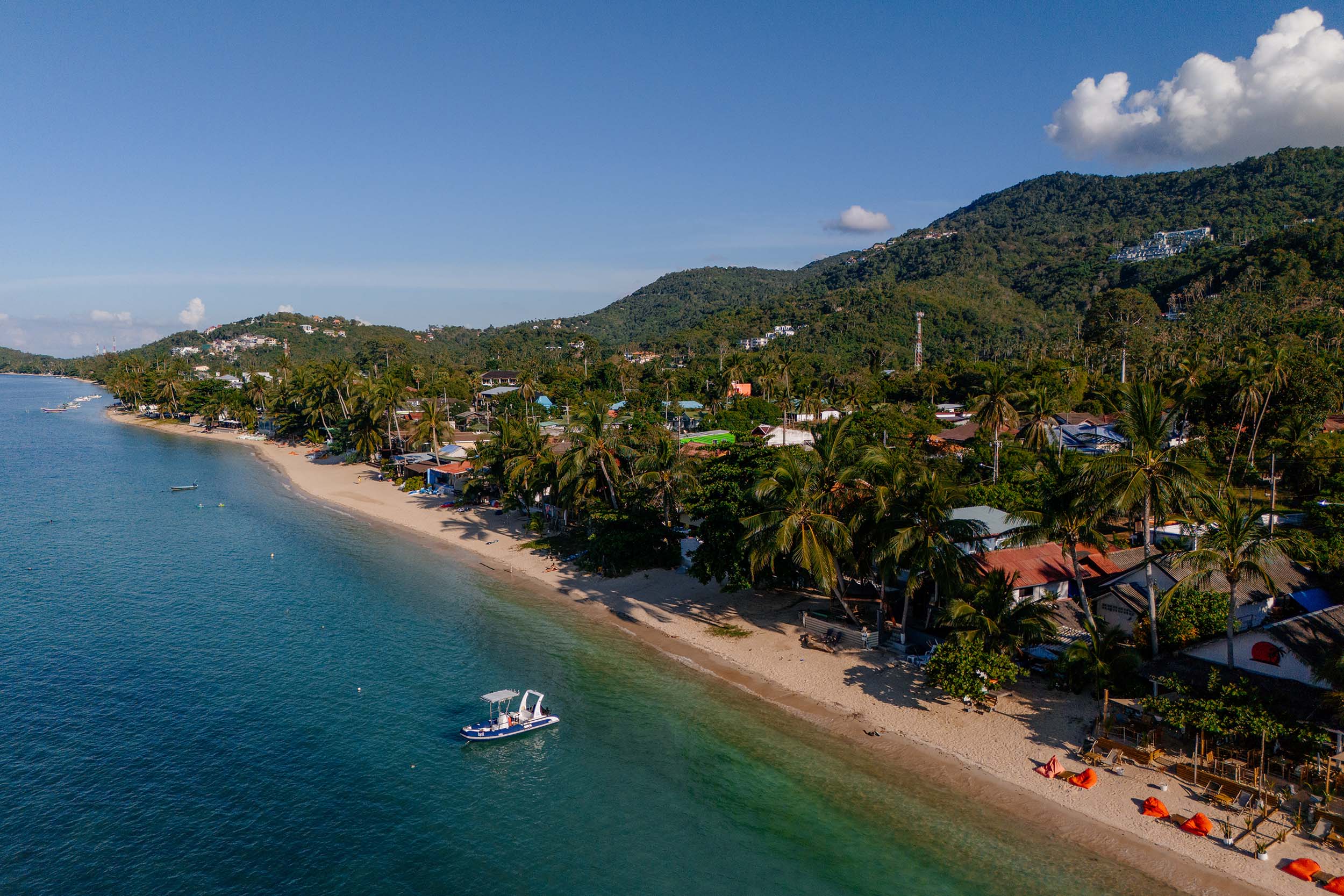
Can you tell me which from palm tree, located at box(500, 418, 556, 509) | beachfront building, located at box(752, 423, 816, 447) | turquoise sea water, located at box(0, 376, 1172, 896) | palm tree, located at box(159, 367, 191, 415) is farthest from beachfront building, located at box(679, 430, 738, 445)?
palm tree, located at box(159, 367, 191, 415)

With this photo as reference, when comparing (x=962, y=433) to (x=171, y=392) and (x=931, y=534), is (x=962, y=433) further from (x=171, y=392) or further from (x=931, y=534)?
(x=171, y=392)

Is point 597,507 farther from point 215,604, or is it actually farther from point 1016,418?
point 1016,418

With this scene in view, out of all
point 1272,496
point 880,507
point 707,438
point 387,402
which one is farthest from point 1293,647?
point 387,402

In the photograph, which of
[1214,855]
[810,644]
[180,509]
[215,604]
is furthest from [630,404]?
[1214,855]

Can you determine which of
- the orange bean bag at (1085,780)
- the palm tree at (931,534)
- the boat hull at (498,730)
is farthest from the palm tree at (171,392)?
the orange bean bag at (1085,780)

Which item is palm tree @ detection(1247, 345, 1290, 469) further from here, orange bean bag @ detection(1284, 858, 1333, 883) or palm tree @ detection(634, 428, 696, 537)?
orange bean bag @ detection(1284, 858, 1333, 883)
